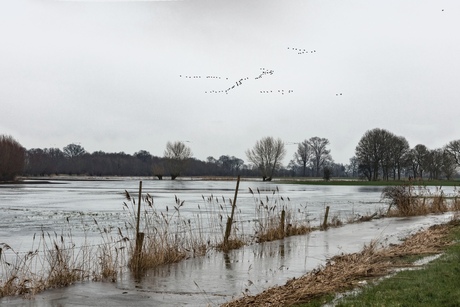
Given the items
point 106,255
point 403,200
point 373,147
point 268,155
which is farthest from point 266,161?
point 106,255

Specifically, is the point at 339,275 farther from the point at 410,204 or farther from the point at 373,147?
the point at 373,147

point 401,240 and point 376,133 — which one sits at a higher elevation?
point 376,133

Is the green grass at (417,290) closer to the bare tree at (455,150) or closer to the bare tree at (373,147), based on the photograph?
the bare tree at (373,147)

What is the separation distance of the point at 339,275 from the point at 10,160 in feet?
298

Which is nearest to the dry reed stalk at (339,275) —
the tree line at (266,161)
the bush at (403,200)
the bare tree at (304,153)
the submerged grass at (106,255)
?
the submerged grass at (106,255)

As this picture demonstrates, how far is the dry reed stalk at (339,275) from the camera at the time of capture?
27.6 ft

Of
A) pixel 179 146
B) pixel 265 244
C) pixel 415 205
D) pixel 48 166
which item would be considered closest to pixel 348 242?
pixel 265 244

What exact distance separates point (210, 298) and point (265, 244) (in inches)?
281

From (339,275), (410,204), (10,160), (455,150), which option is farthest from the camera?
(455,150)

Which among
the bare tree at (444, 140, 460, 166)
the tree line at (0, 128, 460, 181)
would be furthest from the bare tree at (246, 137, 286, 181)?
the bare tree at (444, 140, 460, 166)

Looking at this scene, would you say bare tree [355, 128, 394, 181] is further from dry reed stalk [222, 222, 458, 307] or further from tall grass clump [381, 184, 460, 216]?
dry reed stalk [222, 222, 458, 307]

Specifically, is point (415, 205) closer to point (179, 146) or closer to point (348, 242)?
point (348, 242)

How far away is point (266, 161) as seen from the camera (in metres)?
137

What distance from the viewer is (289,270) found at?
38.0 feet
